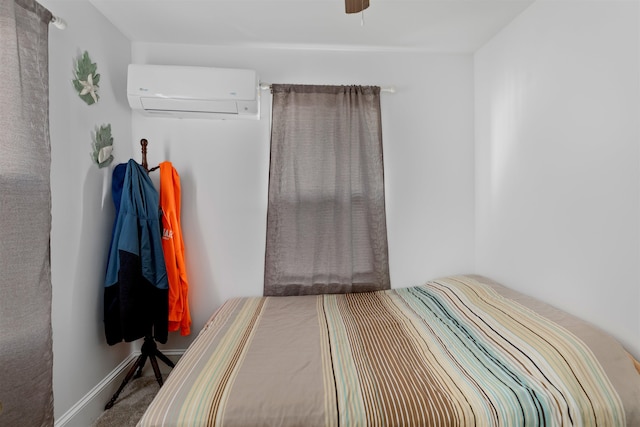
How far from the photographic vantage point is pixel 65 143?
5.32 ft

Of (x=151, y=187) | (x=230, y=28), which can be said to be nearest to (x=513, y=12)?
(x=230, y=28)

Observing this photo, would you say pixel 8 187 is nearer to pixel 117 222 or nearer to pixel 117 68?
pixel 117 222

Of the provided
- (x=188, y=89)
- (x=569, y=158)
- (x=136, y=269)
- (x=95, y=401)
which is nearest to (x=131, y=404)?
(x=95, y=401)

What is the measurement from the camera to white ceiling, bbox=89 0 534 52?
5.97 ft

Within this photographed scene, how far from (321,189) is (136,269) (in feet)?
4.34

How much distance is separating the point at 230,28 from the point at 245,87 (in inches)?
15.7

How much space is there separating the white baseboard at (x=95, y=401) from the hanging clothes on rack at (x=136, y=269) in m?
0.31

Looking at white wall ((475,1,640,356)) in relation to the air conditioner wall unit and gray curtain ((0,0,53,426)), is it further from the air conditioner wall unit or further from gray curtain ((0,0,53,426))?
gray curtain ((0,0,53,426))

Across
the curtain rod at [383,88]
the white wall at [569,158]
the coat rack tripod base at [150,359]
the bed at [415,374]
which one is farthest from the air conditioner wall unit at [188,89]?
the white wall at [569,158]

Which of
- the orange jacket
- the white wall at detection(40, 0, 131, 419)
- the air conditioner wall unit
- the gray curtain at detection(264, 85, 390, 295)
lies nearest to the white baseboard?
the white wall at detection(40, 0, 131, 419)

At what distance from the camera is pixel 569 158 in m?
1.57

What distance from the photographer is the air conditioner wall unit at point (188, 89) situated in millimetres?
2020

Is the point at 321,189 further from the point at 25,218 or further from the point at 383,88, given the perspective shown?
the point at 25,218

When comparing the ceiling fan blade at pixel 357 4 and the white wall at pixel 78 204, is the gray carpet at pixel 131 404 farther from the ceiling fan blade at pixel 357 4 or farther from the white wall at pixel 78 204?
the ceiling fan blade at pixel 357 4
